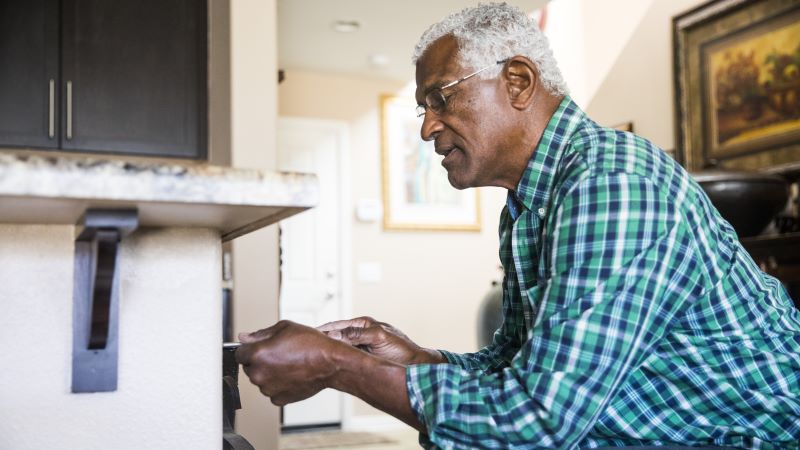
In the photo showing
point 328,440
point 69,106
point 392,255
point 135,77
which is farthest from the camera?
point 392,255

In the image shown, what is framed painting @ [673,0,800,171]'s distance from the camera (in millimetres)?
3561

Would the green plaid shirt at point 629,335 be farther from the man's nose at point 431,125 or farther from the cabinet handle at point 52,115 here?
the cabinet handle at point 52,115

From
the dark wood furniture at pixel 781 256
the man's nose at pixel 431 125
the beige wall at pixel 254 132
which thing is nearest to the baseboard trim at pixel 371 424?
the beige wall at pixel 254 132

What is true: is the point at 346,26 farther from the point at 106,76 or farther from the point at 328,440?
the point at 328,440

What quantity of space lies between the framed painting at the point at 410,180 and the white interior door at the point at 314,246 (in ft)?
1.18

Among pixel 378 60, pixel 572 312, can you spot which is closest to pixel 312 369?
pixel 572 312

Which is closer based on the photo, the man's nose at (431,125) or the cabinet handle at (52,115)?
the man's nose at (431,125)

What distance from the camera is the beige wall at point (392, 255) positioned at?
17.5 feet

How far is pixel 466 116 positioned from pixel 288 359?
609mm

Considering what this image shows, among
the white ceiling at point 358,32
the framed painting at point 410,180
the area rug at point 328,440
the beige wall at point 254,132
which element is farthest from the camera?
the framed painting at point 410,180

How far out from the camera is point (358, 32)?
4.48 metres

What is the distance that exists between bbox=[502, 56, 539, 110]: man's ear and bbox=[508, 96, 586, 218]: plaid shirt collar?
0.07 m

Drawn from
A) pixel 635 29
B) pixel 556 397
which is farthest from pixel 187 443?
pixel 635 29

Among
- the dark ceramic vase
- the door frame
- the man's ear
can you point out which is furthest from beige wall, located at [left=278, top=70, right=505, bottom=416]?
the man's ear
